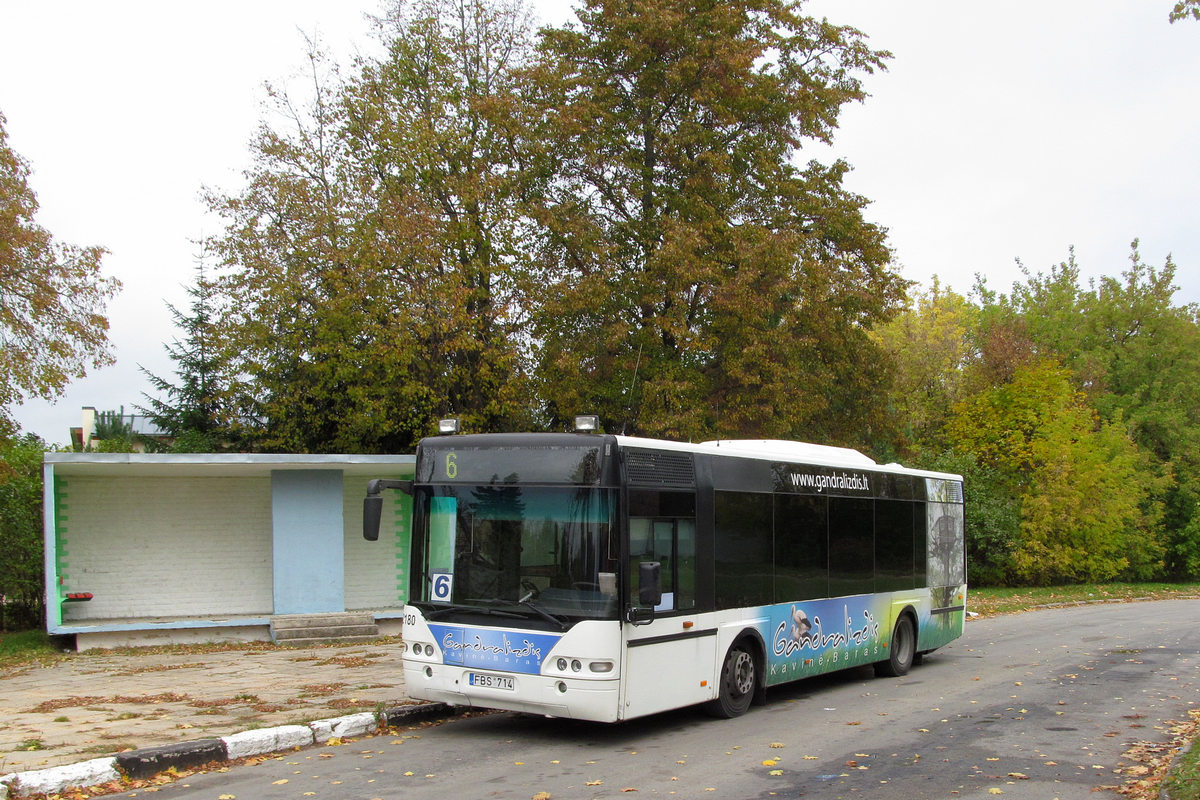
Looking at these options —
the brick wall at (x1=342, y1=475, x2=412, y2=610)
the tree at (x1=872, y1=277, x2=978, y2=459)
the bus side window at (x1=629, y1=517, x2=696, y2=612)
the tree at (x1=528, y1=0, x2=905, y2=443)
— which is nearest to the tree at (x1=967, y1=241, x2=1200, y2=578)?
the tree at (x1=872, y1=277, x2=978, y2=459)

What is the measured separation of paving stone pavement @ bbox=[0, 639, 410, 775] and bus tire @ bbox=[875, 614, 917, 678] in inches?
268

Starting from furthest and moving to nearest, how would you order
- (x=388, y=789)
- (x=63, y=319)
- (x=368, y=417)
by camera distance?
(x=368, y=417) < (x=63, y=319) < (x=388, y=789)

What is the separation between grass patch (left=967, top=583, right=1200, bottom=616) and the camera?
27.8 metres

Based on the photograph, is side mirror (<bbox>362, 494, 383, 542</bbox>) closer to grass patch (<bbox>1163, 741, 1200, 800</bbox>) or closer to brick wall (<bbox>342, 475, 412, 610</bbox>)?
grass patch (<bbox>1163, 741, 1200, 800</bbox>)

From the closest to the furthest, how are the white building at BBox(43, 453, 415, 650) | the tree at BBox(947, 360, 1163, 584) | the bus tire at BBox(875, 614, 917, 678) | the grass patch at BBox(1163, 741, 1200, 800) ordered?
the grass patch at BBox(1163, 741, 1200, 800) → the bus tire at BBox(875, 614, 917, 678) → the white building at BBox(43, 453, 415, 650) → the tree at BBox(947, 360, 1163, 584)

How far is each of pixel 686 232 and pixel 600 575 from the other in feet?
42.0

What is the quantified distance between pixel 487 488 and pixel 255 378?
674 inches

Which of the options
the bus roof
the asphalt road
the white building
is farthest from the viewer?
the white building

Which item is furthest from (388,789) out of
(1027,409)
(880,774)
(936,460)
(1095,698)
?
(1027,409)

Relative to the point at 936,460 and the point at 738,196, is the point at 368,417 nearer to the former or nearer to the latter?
the point at 738,196

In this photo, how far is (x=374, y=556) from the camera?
66.0ft

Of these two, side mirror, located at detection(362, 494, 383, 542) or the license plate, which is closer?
the license plate

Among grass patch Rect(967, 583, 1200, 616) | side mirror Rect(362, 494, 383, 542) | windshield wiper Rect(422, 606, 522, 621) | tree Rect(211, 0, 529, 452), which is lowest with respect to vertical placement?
grass patch Rect(967, 583, 1200, 616)

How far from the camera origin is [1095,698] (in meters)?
12.2
